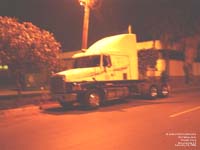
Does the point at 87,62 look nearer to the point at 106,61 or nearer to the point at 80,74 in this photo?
the point at 106,61

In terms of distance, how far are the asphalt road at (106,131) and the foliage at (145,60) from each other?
6.04 meters

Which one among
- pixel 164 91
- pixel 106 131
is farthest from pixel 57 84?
pixel 164 91

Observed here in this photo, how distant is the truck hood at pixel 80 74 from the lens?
16.2 meters

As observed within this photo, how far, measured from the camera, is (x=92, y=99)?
53.8 feet

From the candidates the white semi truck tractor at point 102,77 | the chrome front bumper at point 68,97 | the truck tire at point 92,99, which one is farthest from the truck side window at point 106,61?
the chrome front bumper at point 68,97

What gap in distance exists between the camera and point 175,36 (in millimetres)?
33250

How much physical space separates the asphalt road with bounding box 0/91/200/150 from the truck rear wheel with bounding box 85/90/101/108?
1355 millimetres

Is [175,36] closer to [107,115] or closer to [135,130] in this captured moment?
[107,115]

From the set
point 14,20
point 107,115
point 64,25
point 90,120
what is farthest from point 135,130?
point 64,25

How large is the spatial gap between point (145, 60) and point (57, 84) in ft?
23.0

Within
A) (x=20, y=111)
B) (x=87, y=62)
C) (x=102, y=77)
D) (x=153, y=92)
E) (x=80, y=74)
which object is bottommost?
(x=20, y=111)

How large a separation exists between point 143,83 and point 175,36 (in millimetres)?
14819

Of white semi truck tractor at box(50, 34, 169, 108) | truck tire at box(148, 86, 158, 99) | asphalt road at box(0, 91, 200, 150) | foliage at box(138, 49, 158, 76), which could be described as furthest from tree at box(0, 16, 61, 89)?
truck tire at box(148, 86, 158, 99)

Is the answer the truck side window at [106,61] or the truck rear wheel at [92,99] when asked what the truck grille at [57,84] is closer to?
the truck rear wheel at [92,99]
